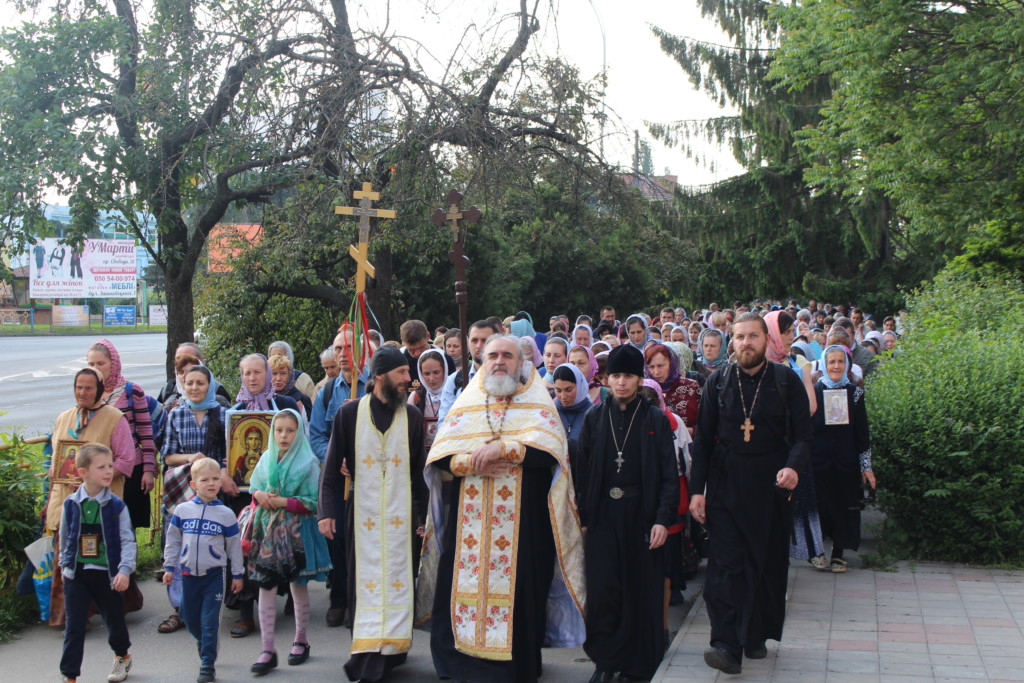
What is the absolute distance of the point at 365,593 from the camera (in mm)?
5902

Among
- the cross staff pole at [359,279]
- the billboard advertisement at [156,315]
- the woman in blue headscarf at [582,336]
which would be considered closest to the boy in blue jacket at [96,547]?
the cross staff pole at [359,279]

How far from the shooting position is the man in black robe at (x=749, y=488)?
18.3 ft

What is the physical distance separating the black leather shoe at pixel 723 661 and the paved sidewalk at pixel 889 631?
5 centimetres

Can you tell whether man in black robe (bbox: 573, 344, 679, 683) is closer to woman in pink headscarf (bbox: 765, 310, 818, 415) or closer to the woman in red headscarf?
woman in pink headscarf (bbox: 765, 310, 818, 415)

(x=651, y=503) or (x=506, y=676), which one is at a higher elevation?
(x=651, y=503)

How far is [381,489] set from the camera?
6.02m

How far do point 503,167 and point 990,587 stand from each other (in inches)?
262

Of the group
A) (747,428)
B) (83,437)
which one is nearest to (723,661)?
(747,428)

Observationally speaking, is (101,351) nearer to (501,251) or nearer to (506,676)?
(506,676)

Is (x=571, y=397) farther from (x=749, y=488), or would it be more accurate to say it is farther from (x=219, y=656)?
(x=219, y=656)

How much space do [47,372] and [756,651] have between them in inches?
1013

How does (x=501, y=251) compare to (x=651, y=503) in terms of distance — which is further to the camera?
(x=501, y=251)

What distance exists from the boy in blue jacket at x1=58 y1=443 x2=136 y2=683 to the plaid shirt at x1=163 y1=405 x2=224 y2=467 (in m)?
1.40

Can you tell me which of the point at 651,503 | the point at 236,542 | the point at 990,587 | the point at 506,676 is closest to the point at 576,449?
the point at 651,503
